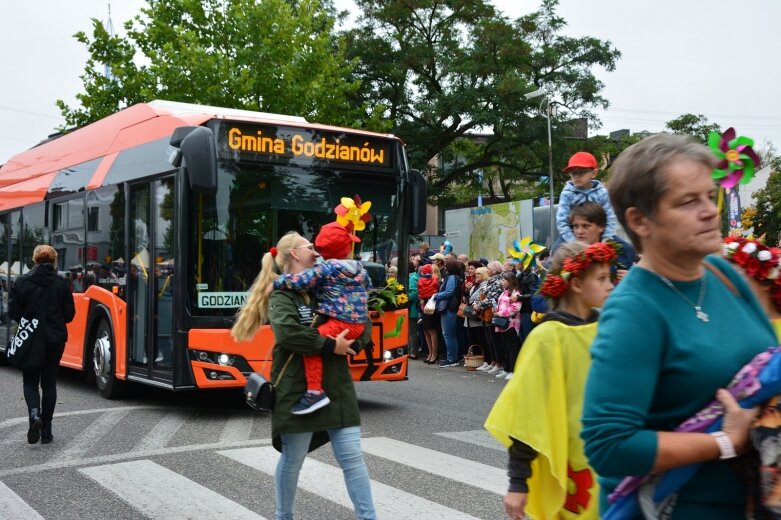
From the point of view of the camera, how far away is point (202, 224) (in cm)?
941

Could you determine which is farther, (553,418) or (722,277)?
(553,418)

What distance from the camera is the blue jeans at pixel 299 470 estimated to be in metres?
4.63

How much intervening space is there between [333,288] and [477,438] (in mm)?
3842

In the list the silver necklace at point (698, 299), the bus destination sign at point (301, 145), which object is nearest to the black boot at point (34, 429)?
the bus destination sign at point (301, 145)

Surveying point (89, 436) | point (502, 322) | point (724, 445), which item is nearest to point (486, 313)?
point (502, 322)

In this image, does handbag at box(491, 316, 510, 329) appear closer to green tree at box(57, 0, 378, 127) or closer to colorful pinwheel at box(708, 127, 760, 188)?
colorful pinwheel at box(708, 127, 760, 188)

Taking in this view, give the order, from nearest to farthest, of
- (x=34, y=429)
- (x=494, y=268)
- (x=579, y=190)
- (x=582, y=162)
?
(x=582, y=162)
(x=579, y=190)
(x=34, y=429)
(x=494, y=268)

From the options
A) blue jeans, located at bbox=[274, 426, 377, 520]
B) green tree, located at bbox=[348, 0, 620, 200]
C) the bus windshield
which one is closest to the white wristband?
blue jeans, located at bbox=[274, 426, 377, 520]

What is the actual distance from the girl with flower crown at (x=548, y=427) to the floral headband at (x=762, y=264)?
0.55m

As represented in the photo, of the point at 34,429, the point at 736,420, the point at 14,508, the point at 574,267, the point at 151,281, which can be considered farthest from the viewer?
the point at 151,281

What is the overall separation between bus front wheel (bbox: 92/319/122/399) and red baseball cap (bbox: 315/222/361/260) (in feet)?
21.2

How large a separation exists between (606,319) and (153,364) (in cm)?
870

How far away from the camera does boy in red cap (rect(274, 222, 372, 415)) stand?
479 centimetres

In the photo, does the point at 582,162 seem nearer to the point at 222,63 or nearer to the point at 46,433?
the point at 46,433
